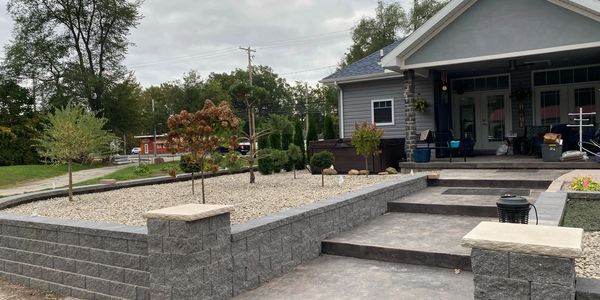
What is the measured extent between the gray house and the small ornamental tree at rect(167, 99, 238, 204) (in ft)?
16.7

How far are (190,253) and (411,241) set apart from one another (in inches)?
97.6

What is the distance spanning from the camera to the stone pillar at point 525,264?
7.36 feet

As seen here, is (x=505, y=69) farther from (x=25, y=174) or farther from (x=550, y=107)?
(x=25, y=174)

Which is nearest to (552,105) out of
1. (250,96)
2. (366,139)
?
(366,139)

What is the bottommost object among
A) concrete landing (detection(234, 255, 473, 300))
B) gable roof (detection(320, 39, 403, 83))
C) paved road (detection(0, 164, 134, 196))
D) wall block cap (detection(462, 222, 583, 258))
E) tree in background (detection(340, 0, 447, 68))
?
concrete landing (detection(234, 255, 473, 300))

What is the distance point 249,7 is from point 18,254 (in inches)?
511

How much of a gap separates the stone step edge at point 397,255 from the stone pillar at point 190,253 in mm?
1500

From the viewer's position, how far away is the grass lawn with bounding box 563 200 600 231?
4664mm

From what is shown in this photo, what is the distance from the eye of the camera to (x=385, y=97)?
1416 cm

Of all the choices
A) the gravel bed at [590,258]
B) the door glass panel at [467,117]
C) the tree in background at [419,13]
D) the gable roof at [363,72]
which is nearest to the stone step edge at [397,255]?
the gravel bed at [590,258]

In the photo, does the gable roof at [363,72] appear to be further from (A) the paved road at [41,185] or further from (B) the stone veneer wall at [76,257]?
(B) the stone veneer wall at [76,257]

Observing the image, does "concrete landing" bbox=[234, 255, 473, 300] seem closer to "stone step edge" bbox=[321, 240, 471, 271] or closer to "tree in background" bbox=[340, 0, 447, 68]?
"stone step edge" bbox=[321, 240, 471, 271]

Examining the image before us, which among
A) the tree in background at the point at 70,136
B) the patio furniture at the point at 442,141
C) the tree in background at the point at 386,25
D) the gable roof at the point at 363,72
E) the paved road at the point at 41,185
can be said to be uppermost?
the tree in background at the point at 386,25

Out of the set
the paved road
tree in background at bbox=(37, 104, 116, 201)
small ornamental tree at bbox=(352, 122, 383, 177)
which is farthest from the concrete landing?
the paved road
